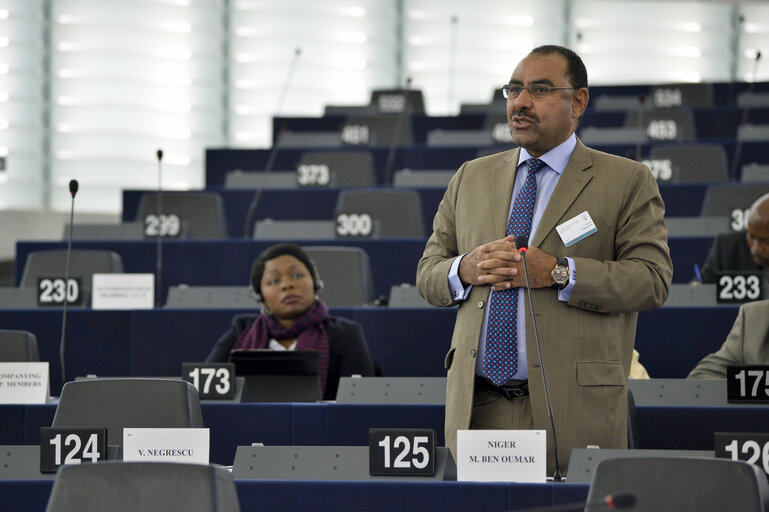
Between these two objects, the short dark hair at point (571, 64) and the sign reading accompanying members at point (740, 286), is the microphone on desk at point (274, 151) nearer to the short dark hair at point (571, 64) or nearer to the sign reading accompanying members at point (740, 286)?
the sign reading accompanying members at point (740, 286)

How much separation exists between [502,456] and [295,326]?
1.87 m

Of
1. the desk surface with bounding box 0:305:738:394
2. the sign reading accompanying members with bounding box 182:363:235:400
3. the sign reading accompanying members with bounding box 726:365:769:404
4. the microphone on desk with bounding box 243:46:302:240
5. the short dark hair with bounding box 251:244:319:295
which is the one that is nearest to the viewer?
the sign reading accompanying members with bounding box 726:365:769:404

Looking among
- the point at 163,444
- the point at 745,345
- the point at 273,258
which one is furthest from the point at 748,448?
the point at 273,258

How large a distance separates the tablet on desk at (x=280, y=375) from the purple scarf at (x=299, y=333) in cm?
47

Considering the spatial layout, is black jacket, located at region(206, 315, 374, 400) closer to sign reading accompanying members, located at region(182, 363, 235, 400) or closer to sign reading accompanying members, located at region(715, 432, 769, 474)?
sign reading accompanying members, located at region(182, 363, 235, 400)

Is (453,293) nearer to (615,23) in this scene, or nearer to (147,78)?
(147,78)

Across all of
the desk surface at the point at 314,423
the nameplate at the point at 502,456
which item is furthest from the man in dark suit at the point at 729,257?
the nameplate at the point at 502,456

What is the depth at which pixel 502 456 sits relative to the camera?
2299 millimetres

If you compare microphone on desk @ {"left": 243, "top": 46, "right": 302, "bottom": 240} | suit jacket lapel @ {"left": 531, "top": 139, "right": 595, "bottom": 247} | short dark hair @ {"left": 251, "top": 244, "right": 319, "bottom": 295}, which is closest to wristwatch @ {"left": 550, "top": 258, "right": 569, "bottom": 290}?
suit jacket lapel @ {"left": 531, "top": 139, "right": 595, "bottom": 247}

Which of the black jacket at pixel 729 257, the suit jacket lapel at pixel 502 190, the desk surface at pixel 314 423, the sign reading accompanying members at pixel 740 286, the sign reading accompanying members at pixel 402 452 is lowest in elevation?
the desk surface at pixel 314 423

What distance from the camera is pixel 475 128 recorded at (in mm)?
8203

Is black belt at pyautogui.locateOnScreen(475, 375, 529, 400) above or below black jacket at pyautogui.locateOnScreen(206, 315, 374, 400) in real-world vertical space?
above

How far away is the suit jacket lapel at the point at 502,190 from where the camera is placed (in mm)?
2523

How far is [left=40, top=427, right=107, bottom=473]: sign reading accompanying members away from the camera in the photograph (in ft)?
8.06
